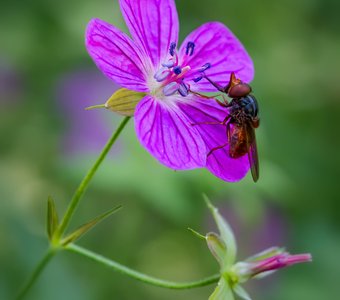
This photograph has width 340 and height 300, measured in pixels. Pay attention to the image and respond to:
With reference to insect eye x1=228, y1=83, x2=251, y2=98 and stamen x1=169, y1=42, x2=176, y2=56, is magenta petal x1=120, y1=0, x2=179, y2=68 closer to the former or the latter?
stamen x1=169, y1=42, x2=176, y2=56

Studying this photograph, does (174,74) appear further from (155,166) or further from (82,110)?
(82,110)

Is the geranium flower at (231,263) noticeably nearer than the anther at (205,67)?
Yes

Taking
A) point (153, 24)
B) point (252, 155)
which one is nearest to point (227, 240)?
point (252, 155)

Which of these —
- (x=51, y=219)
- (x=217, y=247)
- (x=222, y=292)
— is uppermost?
(x=217, y=247)

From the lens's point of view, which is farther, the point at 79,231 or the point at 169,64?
the point at 169,64

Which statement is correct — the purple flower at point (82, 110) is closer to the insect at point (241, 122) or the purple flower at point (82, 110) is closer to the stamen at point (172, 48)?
the stamen at point (172, 48)

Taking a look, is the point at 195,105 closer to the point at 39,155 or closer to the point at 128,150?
the point at 128,150

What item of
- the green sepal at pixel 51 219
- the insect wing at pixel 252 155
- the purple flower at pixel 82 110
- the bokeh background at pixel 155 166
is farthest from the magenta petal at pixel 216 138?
the purple flower at pixel 82 110
